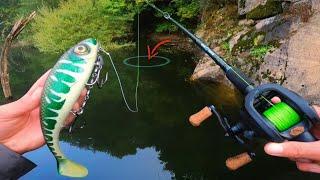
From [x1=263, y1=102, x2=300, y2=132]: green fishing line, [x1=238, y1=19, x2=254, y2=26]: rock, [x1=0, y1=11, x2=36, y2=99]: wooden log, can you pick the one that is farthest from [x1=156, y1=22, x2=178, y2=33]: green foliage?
[x1=263, y1=102, x2=300, y2=132]: green fishing line

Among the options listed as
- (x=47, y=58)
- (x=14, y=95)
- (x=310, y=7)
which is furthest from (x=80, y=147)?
(x=47, y=58)

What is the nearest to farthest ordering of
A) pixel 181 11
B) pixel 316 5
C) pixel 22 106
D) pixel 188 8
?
pixel 22 106, pixel 316 5, pixel 188 8, pixel 181 11

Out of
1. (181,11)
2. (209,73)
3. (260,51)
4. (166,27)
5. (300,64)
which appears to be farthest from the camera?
(166,27)

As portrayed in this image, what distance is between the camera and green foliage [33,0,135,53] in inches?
858

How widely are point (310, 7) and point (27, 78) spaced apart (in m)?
11.2

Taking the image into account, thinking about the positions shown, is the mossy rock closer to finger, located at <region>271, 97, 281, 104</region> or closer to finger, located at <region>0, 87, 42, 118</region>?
finger, located at <region>271, 97, 281, 104</region>

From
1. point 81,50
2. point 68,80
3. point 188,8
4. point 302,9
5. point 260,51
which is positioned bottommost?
point 188,8

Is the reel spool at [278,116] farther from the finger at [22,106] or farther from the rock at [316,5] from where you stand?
the rock at [316,5]

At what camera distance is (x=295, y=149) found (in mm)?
2273

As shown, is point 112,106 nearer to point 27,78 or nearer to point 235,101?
point 235,101

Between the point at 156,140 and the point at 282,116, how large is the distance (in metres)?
7.38

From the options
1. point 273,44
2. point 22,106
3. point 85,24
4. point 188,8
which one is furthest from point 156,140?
point 85,24

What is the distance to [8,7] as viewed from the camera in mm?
37312

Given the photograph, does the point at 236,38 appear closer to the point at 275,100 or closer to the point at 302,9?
the point at 302,9
